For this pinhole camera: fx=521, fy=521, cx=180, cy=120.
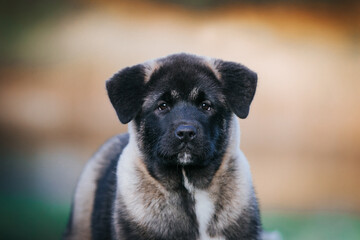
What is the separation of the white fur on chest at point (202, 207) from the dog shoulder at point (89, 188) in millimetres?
1005

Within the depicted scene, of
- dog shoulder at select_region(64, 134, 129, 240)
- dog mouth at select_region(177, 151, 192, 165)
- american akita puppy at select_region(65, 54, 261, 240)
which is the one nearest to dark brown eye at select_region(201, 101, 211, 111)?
american akita puppy at select_region(65, 54, 261, 240)

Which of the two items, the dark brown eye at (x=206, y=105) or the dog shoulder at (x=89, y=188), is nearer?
the dark brown eye at (x=206, y=105)

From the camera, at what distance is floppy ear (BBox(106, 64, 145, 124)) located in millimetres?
4051

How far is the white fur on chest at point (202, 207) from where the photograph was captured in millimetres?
3883

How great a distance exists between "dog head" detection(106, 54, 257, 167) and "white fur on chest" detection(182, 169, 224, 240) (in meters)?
0.23

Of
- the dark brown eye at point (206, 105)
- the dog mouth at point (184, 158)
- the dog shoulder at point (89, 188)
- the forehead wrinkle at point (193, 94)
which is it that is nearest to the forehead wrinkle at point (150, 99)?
the forehead wrinkle at point (193, 94)

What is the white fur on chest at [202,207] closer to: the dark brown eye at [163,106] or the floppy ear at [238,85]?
the dark brown eye at [163,106]

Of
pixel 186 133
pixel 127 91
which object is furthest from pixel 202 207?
pixel 127 91

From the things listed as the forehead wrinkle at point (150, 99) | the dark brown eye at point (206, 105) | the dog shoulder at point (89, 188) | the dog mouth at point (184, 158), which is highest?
the forehead wrinkle at point (150, 99)

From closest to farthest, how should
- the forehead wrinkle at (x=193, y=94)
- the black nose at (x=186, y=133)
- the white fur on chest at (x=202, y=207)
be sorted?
the black nose at (x=186, y=133), the white fur on chest at (x=202, y=207), the forehead wrinkle at (x=193, y=94)

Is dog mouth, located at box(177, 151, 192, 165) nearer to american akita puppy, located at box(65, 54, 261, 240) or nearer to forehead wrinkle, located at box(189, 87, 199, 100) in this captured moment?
american akita puppy, located at box(65, 54, 261, 240)

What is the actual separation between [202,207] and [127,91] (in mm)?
1077

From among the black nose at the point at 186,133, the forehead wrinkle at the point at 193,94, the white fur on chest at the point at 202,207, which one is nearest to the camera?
the black nose at the point at 186,133

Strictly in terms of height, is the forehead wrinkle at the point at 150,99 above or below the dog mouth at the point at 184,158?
above
